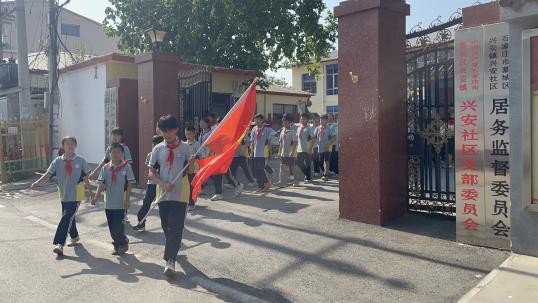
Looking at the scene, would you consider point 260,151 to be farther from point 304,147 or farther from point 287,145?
point 304,147

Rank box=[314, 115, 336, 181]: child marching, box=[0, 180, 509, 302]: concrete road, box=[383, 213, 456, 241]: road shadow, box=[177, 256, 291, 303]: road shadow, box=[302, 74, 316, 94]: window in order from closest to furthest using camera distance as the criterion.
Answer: box=[177, 256, 291, 303]: road shadow, box=[0, 180, 509, 302]: concrete road, box=[383, 213, 456, 241]: road shadow, box=[314, 115, 336, 181]: child marching, box=[302, 74, 316, 94]: window

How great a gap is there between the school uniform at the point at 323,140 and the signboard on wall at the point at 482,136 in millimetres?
5997

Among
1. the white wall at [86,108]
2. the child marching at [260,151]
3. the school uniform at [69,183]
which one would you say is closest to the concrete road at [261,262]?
the school uniform at [69,183]

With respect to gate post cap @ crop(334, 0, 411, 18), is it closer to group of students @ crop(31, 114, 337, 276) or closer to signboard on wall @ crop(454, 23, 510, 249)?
signboard on wall @ crop(454, 23, 510, 249)

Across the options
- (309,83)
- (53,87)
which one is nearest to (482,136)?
(53,87)

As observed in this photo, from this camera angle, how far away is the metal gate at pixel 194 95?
12.4 meters

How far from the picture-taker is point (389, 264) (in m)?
5.48

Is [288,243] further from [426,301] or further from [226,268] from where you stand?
[426,301]

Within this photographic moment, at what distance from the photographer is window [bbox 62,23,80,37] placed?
123 feet

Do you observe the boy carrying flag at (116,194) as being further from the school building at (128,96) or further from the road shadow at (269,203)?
the school building at (128,96)

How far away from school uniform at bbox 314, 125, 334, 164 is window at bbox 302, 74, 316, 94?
2526cm

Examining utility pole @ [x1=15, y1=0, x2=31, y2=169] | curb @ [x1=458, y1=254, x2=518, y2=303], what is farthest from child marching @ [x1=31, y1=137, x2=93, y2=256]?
utility pole @ [x1=15, y1=0, x2=31, y2=169]

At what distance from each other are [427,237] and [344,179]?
1527 millimetres

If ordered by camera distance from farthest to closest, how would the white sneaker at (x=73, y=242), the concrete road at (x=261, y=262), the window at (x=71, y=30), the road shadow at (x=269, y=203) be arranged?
the window at (x=71, y=30) < the road shadow at (x=269, y=203) < the white sneaker at (x=73, y=242) < the concrete road at (x=261, y=262)
